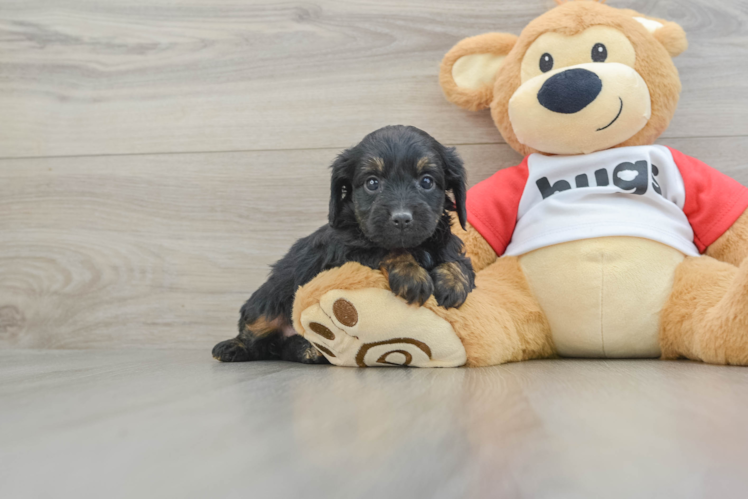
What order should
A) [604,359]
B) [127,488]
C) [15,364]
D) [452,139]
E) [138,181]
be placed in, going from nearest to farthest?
[127,488] < [604,359] < [15,364] < [452,139] < [138,181]

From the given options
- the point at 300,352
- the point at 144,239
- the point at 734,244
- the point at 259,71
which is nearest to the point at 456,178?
the point at 300,352

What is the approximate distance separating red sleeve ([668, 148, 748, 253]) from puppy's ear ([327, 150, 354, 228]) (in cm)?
87

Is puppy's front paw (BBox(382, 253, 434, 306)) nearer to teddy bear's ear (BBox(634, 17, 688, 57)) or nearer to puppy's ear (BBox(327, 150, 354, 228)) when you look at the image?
puppy's ear (BBox(327, 150, 354, 228))

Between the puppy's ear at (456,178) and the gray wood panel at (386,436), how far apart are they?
0.40 meters

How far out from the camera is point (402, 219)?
1064 millimetres

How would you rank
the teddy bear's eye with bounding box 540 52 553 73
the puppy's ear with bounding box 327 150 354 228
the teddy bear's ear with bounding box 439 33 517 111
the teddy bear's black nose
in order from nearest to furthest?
the puppy's ear with bounding box 327 150 354 228, the teddy bear's black nose, the teddy bear's eye with bounding box 540 52 553 73, the teddy bear's ear with bounding box 439 33 517 111

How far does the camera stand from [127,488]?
1.61ft

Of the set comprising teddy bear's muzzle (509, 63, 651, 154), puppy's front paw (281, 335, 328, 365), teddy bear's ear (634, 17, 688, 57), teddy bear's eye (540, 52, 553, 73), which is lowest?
puppy's front paw (281, 335, 328, 365)

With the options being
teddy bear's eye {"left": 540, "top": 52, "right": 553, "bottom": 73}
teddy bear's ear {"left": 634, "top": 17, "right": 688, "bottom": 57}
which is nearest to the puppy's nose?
teddy bear's eye {"left": 540, "top": 52, "right": 553, "bottom": 73}

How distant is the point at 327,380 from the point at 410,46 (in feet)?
4.00

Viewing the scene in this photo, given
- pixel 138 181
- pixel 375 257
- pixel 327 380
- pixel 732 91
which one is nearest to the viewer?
pixel 327 380

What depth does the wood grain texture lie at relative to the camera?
1.68 m

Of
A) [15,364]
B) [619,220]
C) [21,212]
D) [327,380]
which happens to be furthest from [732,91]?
[21,212]

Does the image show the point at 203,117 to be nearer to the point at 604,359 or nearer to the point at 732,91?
the point at 604,359
